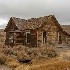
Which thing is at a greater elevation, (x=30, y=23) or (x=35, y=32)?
(x=30, y=23)

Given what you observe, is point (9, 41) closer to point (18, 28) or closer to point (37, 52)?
point (18, 28)

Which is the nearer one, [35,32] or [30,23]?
[35,32]

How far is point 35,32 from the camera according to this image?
34.2 m

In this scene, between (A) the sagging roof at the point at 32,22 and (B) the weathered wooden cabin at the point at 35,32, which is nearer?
(B) the weathered wooden cabin at the point at 35,32

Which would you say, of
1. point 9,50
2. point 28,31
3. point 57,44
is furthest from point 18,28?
point 9,50

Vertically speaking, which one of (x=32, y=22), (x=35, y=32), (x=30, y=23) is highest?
(x=32, y=22)

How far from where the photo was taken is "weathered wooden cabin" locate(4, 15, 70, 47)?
34.4m

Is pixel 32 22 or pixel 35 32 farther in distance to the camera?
pixel 32 22

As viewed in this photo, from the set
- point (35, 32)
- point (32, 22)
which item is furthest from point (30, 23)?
point (35, 32)

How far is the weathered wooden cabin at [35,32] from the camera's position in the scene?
3441 cm

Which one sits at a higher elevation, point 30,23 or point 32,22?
point 32,22

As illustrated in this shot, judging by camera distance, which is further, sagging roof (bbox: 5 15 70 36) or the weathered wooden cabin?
sagging roof (bbox: 5 15 70 36)

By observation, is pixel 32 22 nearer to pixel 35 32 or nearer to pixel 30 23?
pixel 30 23

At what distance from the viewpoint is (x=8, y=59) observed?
21609mm
